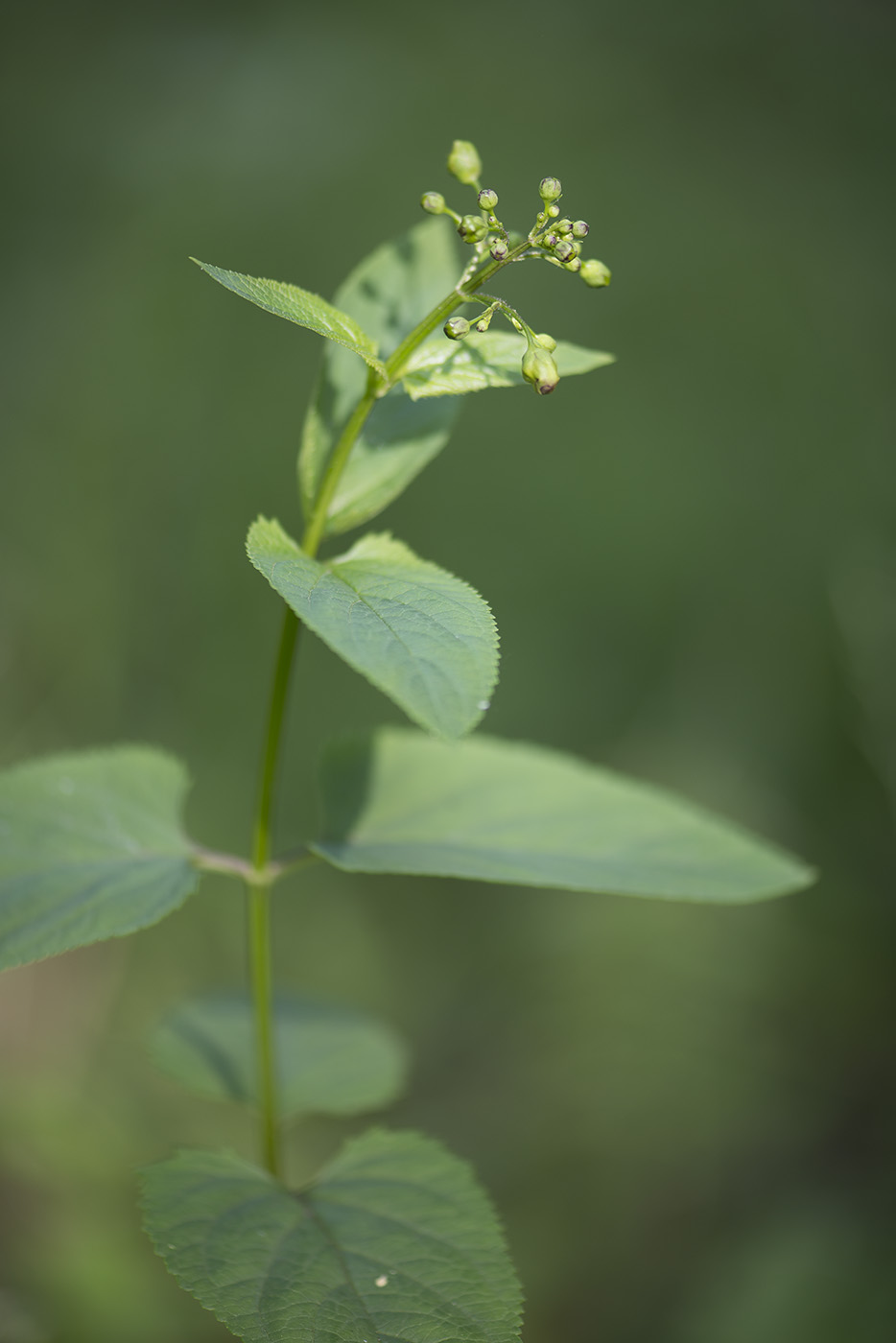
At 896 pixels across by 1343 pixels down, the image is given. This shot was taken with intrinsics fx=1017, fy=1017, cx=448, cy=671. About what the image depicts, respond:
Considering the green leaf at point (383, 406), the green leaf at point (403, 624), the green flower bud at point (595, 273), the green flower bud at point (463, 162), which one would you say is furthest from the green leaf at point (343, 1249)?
the green flower bud at point (463, 162)

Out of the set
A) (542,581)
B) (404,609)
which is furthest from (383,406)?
(542,581)

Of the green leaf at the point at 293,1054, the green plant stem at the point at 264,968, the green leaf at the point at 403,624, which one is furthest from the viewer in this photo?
the green leaf at the point at 293,1054

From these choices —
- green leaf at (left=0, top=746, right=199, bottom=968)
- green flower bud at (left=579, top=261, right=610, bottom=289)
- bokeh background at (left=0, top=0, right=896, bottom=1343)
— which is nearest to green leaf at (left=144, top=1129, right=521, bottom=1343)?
green leaf at (left=0, top=746, right=199, bottom=968)

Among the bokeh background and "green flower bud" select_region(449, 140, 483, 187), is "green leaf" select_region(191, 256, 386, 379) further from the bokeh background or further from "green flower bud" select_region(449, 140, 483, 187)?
the bokeh background

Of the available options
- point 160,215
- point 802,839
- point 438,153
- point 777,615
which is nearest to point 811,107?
point 438,153

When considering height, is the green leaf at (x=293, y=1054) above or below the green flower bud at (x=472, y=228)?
below

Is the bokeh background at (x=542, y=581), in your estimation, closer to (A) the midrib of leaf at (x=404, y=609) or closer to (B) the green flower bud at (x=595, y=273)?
(A) the midrib of leaf at (x=404, y=609)

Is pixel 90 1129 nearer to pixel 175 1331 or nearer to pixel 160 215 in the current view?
pixel 175 1331
